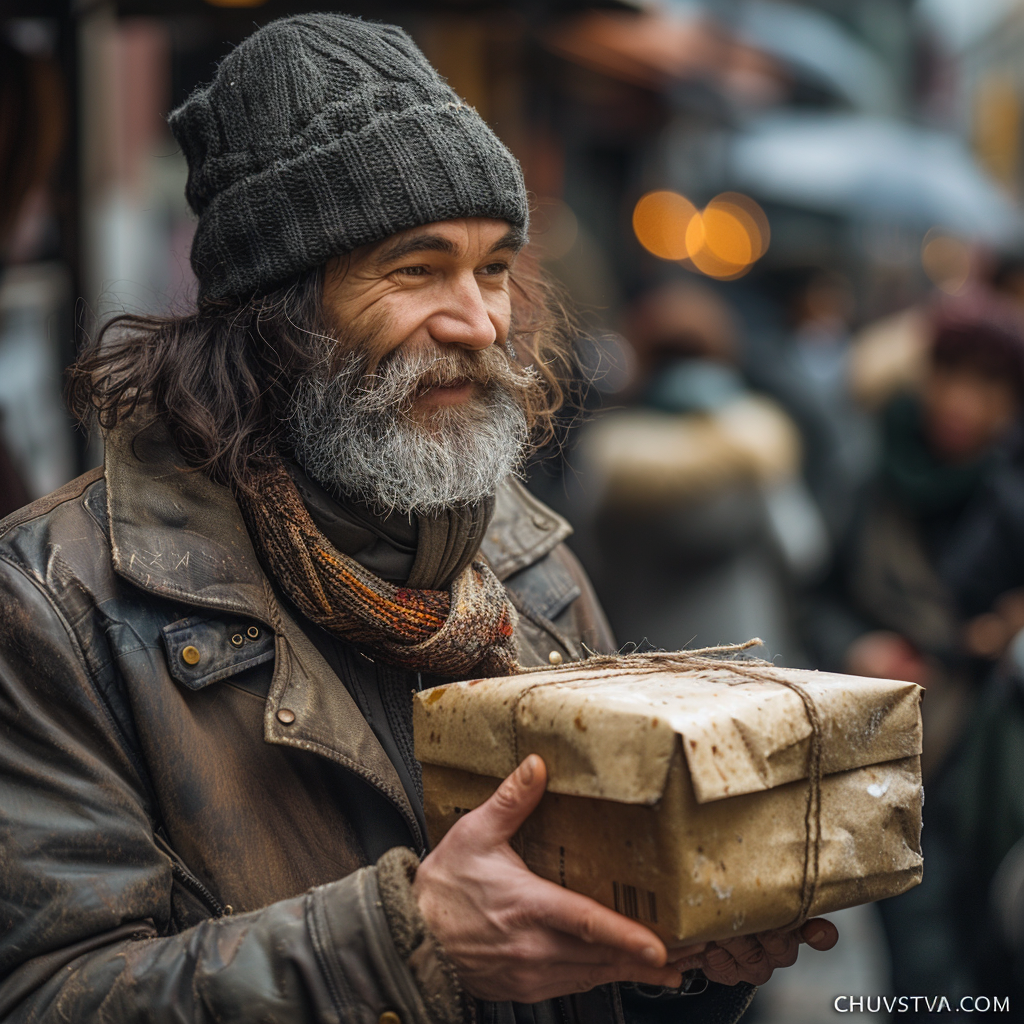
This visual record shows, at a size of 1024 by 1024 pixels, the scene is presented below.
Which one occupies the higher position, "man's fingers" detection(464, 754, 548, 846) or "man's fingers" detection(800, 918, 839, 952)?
"man's fingers" detection(464, 754, 548, 846)

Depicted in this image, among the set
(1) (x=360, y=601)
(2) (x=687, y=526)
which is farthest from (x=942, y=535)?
(1) (x=360, y=601)

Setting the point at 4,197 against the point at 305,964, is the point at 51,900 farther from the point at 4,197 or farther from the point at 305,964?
the point at 4,197

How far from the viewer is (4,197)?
11.5ft

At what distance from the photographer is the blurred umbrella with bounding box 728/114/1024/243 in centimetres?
1216

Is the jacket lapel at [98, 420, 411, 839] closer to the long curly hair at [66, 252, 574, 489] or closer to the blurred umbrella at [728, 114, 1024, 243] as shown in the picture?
the long curly hair at [66, 252, 574, 489]

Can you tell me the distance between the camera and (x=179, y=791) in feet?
5.43

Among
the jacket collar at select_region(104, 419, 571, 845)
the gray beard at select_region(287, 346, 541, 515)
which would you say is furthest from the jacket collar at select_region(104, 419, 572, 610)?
the gray beard at select_region(287, 346, 541, 515)

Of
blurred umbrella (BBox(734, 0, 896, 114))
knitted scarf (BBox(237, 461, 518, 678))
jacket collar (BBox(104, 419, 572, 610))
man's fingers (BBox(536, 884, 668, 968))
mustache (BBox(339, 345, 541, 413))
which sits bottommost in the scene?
man's fingers (BBox(536, 884, 668, 968))

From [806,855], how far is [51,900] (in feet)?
3.16

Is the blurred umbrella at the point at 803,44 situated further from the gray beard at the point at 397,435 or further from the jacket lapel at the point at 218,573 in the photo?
the jacket lapel at the point at 218,573

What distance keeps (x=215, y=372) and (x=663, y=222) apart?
12.2 meters

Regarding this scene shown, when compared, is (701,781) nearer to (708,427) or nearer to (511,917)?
(511,917)

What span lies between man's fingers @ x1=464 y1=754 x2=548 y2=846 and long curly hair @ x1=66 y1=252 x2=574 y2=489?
2.23 ft

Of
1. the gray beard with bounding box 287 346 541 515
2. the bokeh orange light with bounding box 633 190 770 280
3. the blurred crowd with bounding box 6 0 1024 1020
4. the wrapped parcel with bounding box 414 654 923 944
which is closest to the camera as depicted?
the wrapped parcel with bounding box 414 654 923 944
